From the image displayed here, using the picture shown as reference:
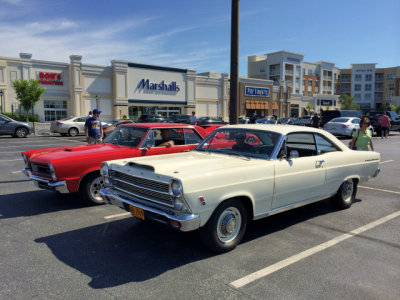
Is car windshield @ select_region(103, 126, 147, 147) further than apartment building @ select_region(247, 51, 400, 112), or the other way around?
apartment building @ select_region(247, 51, 400, 112)

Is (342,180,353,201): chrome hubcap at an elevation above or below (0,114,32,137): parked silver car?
below

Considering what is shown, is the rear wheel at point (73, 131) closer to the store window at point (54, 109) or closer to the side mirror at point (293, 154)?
the store window at point (54, 109)

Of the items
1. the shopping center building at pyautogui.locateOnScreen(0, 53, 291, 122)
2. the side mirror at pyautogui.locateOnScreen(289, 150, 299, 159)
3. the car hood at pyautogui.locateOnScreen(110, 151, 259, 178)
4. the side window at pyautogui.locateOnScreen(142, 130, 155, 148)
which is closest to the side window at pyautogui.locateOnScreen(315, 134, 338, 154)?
the side mirror at pyautogui.locateOnScreen(289, 150, 299, 159)

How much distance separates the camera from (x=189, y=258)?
3879 mm

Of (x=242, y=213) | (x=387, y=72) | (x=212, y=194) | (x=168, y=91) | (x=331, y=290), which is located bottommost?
(x=331, y=290)

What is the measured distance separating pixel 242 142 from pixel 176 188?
1.77 metres

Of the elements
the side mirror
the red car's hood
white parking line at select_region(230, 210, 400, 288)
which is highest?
the side mirror

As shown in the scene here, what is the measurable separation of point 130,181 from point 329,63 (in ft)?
307

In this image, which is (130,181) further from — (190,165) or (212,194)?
(212,194)

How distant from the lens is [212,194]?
12.1 feet

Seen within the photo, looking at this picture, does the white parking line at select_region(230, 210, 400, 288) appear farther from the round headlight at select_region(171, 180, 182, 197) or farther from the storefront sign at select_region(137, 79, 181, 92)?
the storefront sign at select_region(137, 79, 181, 92)

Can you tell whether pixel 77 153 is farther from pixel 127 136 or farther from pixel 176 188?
pixel 176 188

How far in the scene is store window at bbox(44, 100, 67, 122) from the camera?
121 ft

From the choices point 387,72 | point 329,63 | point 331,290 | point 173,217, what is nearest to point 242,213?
point 173,217
